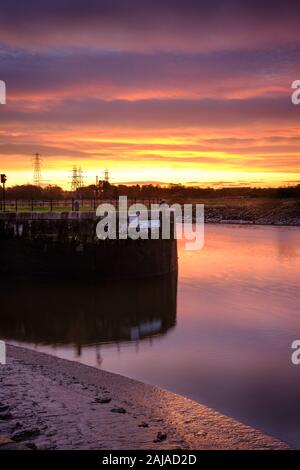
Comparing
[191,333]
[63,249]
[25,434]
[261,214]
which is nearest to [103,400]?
[25,434]

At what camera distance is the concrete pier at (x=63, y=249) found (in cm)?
1830

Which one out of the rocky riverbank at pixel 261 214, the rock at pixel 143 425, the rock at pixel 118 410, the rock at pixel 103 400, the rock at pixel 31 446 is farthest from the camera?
the rocky riverbank at pixel 261 214

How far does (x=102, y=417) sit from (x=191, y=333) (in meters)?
6.76

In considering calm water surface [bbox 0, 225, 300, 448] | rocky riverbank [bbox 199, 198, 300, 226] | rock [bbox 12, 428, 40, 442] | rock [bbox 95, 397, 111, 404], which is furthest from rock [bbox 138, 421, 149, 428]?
rocky riverbank [bbox 199, 198, 300, 226]

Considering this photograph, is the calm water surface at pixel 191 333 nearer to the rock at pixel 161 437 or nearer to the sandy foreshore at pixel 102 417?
the sandy foreshore at pixel 102 417

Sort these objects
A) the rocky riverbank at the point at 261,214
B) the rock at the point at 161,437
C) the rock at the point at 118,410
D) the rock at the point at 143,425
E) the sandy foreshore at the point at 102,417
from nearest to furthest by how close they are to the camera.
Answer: the sandy foreshore at the point at 102,417 < the rock at the point at 161,437 < the rock at the point at 143,425 < the rock at the point at 118,410 < the rocky riverbank at the point at 261,214

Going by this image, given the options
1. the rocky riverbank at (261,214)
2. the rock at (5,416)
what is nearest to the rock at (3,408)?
the rock at (5,416)

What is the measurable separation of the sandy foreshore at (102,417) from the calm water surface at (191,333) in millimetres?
675

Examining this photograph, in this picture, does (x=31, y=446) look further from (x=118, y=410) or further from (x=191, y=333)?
→ (x=191, y=333)

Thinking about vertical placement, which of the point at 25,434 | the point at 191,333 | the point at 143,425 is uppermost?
the point at 25,434

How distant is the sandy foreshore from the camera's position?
6.07m

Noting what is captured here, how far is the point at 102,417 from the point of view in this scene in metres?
6.82

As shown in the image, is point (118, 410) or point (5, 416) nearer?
point (5, 416)
